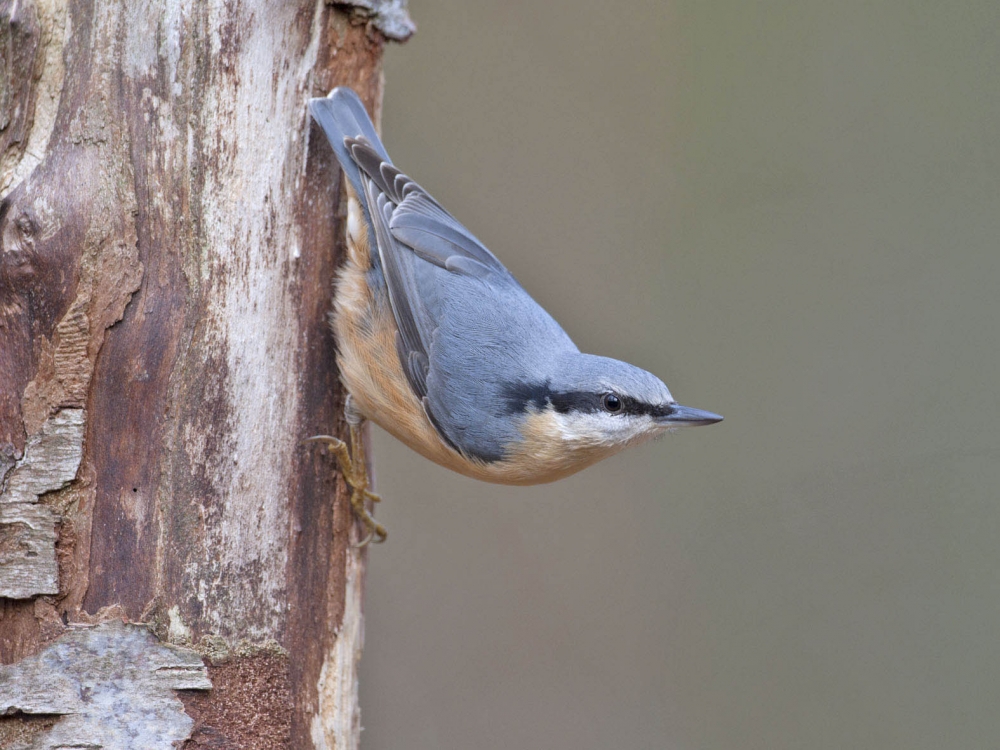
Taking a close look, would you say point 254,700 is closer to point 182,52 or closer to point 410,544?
A: point 182,52

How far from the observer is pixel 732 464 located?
13.3 ft

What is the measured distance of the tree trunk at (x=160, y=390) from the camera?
184 cm

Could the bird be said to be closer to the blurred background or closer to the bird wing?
the bird wing

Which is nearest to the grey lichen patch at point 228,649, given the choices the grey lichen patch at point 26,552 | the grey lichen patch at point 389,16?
the grey lichen patch at point 26,552

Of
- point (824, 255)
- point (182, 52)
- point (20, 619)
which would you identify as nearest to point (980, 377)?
point (824, 255)

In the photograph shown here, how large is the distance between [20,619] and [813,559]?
3.09m

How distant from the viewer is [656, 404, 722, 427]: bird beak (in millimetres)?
2275

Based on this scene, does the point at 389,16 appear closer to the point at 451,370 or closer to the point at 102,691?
the point at 451,370

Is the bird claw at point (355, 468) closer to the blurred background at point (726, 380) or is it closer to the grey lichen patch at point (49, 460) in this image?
the grey lichen patch at point (49, 460)

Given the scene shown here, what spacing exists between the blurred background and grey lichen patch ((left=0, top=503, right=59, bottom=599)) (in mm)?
2114

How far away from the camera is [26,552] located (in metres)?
1.82

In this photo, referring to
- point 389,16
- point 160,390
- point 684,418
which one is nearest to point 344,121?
point 389,16

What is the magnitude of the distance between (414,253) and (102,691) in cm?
128

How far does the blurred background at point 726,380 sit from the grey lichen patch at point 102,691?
1.96m
